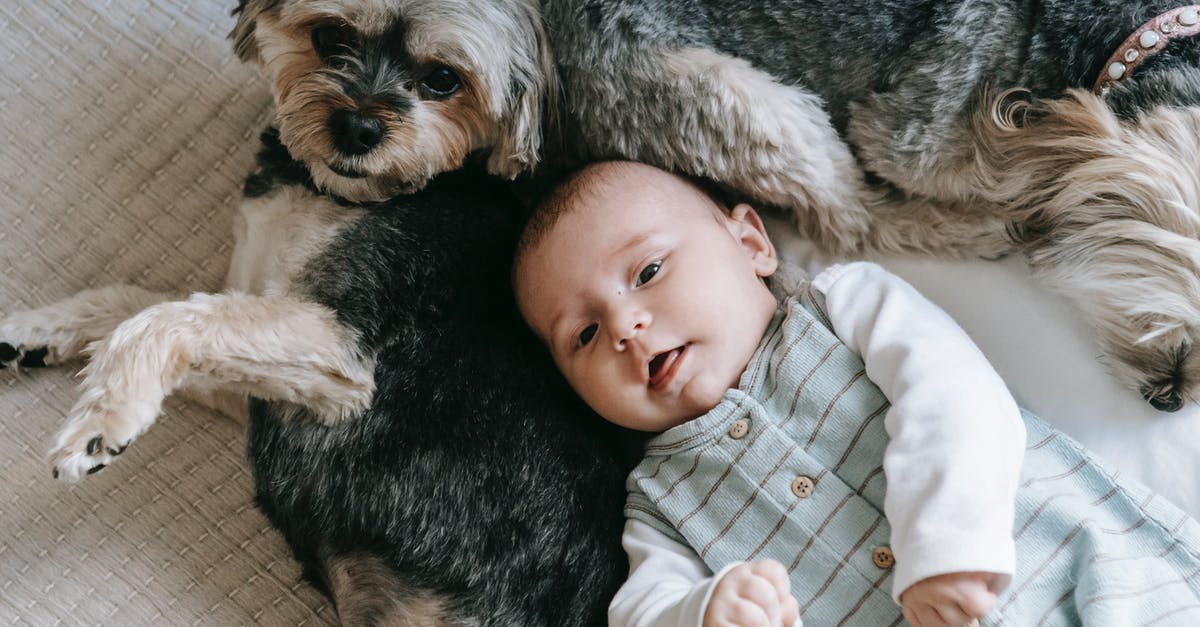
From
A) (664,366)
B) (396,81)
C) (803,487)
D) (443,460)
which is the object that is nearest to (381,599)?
(443,460)

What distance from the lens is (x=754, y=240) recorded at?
5.37 feet

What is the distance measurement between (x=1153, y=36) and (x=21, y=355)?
1959 mm

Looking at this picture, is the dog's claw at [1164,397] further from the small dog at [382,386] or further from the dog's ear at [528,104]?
the dog's ear at [528,104]

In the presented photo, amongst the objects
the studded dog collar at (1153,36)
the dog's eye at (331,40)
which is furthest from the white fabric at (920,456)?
Answer: the dog's eye at (331,40)

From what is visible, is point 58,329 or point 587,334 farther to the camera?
point 58,329

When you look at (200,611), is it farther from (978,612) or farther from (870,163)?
(870,163)

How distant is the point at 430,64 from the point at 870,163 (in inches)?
29.3

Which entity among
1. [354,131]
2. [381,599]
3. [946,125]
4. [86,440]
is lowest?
[381,599]

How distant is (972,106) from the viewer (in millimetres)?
1467

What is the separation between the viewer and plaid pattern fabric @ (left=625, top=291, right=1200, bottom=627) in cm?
131

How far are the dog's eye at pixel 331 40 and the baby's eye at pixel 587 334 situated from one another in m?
0.58

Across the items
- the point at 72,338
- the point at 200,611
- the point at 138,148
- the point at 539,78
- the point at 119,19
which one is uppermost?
the point at 539,78

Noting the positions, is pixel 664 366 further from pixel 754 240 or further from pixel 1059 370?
pixel 1059 370

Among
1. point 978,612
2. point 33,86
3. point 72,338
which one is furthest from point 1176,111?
point 33,86
